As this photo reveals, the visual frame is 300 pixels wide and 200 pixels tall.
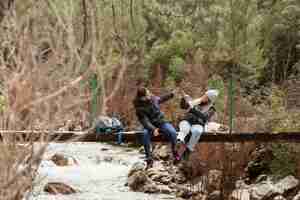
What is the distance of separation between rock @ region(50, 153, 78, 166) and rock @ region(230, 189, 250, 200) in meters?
4.32

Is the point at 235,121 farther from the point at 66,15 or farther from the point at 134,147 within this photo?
the point at 66,15

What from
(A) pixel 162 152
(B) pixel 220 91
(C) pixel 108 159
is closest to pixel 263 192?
(A) pixel 162 152

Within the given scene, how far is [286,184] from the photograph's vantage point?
11.1 m

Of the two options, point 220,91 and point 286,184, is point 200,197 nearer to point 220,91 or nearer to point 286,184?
point 286,184

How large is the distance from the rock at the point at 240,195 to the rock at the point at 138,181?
1832 millimetres

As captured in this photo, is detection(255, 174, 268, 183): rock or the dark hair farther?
detection(255, 174, 268, 183): rock

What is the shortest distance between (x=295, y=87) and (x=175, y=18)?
35.4 ft

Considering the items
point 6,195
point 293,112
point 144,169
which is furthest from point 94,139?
point 6,195

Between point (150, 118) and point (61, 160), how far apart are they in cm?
509

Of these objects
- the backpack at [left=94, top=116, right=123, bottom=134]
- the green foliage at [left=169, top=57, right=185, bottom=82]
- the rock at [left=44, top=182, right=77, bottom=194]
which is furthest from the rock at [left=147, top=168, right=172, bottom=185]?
the green foliage at [left=169, top=57, right=185, bottom=82]

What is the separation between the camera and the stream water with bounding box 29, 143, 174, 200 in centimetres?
1152

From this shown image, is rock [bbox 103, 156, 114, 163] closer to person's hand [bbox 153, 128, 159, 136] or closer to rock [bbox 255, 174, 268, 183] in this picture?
rock [bbox 255, 174, 268, 183]

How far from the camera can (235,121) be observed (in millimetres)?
13000

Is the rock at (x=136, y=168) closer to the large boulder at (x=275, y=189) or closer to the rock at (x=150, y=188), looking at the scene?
the rock at (x=150, y=188)
